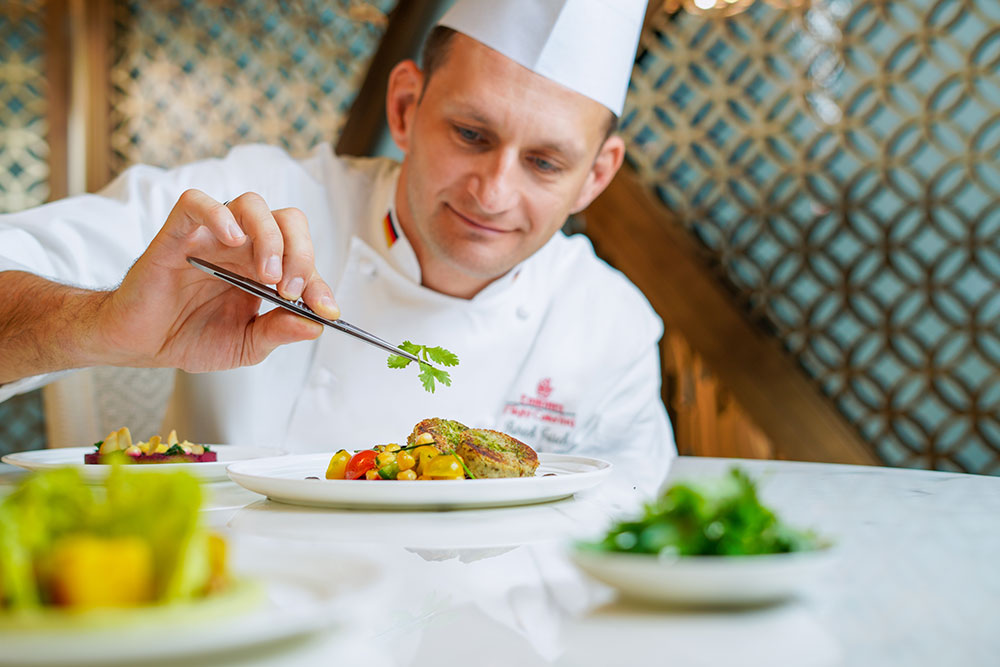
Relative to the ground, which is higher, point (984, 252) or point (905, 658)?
point (905, 658)

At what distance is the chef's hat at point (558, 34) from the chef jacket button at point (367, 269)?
→ 602 mm

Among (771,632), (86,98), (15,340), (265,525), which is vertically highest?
(771,632)

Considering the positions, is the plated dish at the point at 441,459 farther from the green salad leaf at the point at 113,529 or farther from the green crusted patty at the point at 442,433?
the green salad leaf at the point at 113,529

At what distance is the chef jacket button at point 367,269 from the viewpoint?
2143mm

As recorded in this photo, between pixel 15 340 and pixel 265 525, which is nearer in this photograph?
pixel 265 525

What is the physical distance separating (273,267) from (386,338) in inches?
40.8

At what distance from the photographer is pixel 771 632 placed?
0.56 metres

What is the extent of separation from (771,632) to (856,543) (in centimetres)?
39

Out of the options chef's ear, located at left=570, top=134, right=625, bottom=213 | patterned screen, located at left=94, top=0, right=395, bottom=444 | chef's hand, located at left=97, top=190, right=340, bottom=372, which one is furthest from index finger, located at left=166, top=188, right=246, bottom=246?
patterned screen, located at left=94, top=0, right=395, bottom=444

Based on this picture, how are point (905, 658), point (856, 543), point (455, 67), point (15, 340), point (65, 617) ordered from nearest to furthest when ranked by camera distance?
point (65, 617) < point (905, 658) < point (856, 543) < point (15, 340) < point (455, 67)

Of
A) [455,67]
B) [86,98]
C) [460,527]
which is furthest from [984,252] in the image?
[86,98]

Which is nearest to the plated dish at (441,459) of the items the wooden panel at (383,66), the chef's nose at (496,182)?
the chef's nose at (496,182)

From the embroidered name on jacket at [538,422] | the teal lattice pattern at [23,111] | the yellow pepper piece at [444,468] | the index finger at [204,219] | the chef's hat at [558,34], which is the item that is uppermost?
the chef's hat at [558,34]

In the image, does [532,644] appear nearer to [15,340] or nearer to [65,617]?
[65,617]
